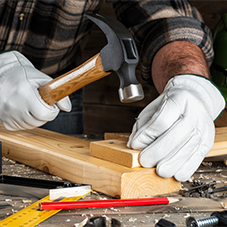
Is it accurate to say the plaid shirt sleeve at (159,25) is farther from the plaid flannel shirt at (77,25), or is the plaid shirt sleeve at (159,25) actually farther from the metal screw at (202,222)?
the metal screw at (202,222)

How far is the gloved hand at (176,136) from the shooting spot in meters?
0.85

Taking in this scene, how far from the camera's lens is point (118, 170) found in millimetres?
837

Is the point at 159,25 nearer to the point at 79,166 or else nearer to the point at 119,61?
the point at 119,61

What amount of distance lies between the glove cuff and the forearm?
0.36 feet

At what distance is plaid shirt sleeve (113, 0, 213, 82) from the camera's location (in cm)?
132

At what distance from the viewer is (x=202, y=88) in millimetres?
1011

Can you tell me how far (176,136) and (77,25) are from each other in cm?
97

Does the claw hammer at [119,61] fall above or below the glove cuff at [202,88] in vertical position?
above

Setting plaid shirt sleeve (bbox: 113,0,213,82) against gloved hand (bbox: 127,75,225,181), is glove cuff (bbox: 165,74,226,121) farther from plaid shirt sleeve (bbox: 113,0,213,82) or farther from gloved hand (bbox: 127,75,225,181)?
plaid shirt sleeve (bbox: 113,0,213,82)

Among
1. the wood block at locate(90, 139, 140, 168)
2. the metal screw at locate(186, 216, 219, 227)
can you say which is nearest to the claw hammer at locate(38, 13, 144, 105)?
the wood block at locate(90, 139, 140, 168)

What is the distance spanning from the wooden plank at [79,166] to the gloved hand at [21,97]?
8cm

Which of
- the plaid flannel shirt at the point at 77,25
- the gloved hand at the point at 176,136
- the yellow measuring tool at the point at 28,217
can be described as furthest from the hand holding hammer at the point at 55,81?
the yellow measuring tool at the point at 28,217

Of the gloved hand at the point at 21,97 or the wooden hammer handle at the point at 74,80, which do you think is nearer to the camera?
the wooden hammer handle at the point at 74,80

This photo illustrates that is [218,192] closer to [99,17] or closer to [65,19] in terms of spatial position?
[99,17]
